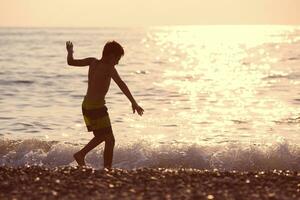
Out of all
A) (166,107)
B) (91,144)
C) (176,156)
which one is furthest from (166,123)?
(91,144)

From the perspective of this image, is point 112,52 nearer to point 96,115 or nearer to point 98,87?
point 98,87

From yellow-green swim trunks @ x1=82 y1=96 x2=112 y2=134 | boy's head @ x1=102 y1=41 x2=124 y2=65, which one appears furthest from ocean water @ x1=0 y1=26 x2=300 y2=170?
boy's head @ x1=102 y1=41 x2=124 y2=65

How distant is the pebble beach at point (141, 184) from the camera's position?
802cm

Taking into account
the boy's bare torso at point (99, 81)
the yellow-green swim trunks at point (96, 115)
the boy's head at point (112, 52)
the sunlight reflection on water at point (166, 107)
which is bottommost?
the sunlight reflection on water at point (166, 107)

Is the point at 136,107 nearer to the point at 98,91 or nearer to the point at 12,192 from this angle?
the point at 98,91

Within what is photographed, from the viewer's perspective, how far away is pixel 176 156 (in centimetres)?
1441

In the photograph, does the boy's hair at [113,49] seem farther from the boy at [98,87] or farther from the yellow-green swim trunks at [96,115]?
the yellow-green swim trunks at [96,115]

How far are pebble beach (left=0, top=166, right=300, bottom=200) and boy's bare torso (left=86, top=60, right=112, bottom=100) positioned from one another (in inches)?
47.8

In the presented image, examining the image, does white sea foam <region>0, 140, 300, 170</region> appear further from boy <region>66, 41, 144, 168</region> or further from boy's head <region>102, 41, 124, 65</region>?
boy's head <region>102, 41, 124, 65</region>

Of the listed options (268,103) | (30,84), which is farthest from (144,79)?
(268,103)

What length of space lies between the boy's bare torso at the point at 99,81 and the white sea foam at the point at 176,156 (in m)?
3.77

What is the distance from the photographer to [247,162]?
13.9 metres

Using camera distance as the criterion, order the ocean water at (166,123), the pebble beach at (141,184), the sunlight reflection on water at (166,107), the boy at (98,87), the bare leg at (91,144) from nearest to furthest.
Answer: the pebble beach at (141,184) → the boy at (98,87) → the bare leg at (91,144) → the ocean water at (166,123) → the sunlight reflection on water at (166,107)

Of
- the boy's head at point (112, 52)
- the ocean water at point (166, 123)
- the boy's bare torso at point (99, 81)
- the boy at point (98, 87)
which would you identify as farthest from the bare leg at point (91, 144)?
the ocean water at point (166, 123)
